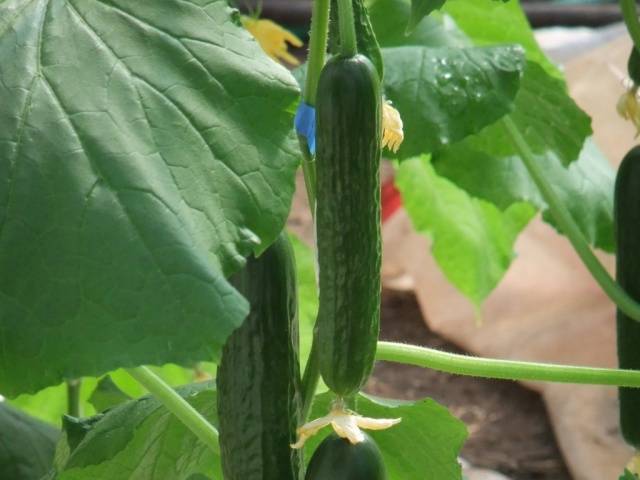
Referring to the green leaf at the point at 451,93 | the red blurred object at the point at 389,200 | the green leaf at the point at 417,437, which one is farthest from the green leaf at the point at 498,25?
the red blurred object at the point at 389,200

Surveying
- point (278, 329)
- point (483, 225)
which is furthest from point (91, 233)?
point (483, 225)

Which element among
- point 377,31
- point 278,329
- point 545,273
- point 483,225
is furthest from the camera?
point 545,273

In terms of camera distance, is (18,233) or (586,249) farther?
(586,249)

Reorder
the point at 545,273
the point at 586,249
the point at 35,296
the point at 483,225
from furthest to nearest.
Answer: the point at 545,273, the point at 483,225, the point at 586,249, the point at 35,296

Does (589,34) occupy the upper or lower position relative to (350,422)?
lower

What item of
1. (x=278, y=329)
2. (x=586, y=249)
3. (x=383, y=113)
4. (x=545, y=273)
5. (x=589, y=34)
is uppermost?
(x=383, y=113)

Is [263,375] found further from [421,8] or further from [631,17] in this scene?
[631,17]

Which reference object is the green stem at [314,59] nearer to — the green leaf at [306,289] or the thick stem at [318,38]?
the thick stem at [318,38]

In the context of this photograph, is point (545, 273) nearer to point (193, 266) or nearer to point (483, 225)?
point (483, 225)
